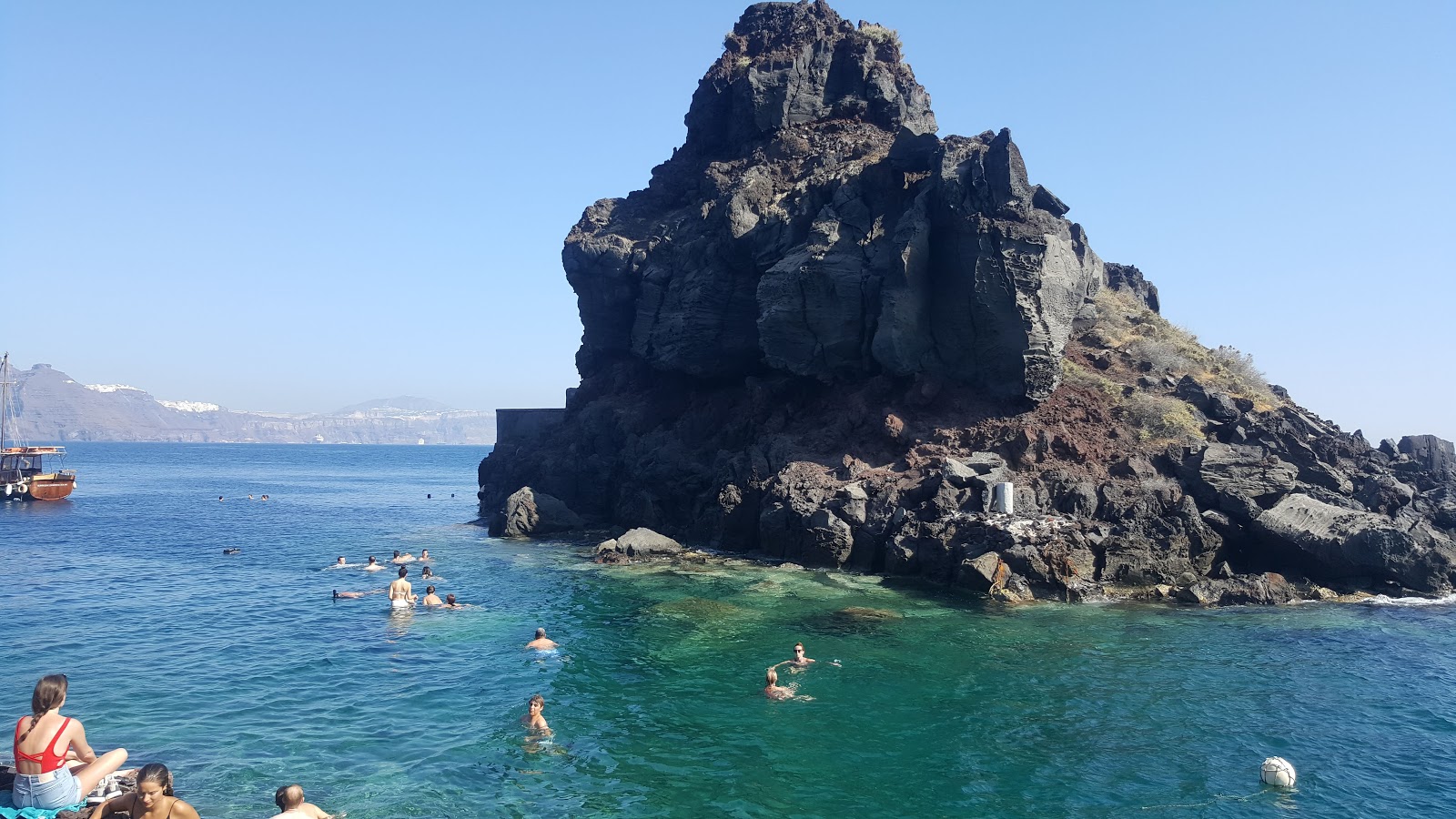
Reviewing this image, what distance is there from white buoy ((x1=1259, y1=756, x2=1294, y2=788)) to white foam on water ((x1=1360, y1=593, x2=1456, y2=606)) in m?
18.5

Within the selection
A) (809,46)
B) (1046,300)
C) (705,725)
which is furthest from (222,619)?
(809,46)

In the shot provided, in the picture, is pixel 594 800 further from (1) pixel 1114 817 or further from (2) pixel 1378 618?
(2) pixel 1378 618

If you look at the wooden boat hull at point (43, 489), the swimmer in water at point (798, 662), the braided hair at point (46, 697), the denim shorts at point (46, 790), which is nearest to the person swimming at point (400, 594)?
the swimmer in water at point (798, 662)

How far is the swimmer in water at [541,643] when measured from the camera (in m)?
25.0

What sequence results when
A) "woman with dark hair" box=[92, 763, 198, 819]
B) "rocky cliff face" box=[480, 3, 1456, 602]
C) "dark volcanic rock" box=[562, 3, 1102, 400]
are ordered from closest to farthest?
"woman with dark hair" box=[92, 763, 198, 819]
"rocky cliff face" box=[480, 3, 1456, 602]
"dark volcanic rock" box=[562, 3, 1102, 400]

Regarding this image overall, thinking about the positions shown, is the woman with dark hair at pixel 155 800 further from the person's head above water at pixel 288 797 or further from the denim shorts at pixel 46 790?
the denim shorts at pixel 46 790

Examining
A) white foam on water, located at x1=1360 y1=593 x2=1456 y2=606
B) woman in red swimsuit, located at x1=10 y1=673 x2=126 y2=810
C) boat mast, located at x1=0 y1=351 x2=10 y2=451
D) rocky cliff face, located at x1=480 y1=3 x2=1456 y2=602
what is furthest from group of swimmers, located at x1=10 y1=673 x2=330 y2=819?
boat mast, located at x1=0 y1=351 x2=10 y2=451

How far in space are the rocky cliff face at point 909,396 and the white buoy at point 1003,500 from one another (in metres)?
0.51

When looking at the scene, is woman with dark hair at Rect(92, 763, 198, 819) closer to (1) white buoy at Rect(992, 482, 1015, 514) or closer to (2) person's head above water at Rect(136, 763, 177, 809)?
(2) person's head above water at Rect(136, 763, 177, 809)

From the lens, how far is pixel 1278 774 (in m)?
15.8

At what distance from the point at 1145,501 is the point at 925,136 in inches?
859

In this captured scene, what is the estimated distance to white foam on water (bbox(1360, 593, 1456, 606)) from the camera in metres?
29.9

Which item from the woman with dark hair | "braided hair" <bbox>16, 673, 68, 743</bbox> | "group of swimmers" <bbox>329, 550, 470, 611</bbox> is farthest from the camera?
"group of swimmers" <bbox>329, 550, 470, 611</bbox>

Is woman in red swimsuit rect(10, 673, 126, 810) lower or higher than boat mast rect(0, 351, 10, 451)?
lower
